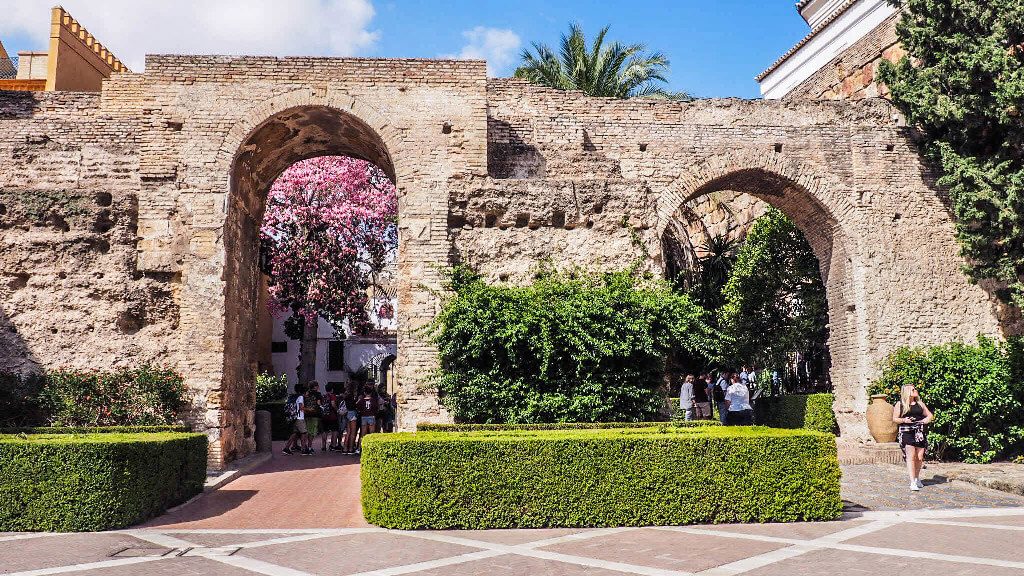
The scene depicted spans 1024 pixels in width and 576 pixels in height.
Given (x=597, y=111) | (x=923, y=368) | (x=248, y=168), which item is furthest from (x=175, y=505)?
(x=923, y=368)

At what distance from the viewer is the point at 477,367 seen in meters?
10.5

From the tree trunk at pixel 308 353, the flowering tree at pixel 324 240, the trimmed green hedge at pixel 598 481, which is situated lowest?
the trimmed green hedge at pixel 598 481

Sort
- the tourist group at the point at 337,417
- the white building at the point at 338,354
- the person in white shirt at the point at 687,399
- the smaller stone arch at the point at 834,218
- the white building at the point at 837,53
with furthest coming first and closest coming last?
the white building at the point at 338,354, the white building at the point at 837,53, the person in white shirt at the point at 687,399, the tourist group at the point at 337,417, the smaller stone arch at the point at 834,218

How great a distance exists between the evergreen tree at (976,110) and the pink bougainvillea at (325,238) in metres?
13.5

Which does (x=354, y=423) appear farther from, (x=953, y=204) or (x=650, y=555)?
(x=953, y=204)

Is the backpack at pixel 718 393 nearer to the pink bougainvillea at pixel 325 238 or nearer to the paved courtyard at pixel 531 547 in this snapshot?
the paved courtyard at pixel 531 547

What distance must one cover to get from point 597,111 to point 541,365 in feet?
16.7

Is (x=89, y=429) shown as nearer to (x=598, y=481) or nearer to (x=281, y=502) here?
(x=281, y=502)

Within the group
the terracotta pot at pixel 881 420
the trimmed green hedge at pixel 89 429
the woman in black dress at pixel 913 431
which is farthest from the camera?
the terracotta pot at pixel 881 420

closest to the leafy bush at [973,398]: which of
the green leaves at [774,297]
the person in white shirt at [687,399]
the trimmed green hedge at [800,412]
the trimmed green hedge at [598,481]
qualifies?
the trimmed green hedge at [800,412]

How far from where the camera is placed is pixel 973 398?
37.7 feet

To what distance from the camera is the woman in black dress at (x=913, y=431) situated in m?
8.70

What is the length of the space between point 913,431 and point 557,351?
4258 millimetres

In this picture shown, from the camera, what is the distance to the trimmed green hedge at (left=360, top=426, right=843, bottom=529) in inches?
258
